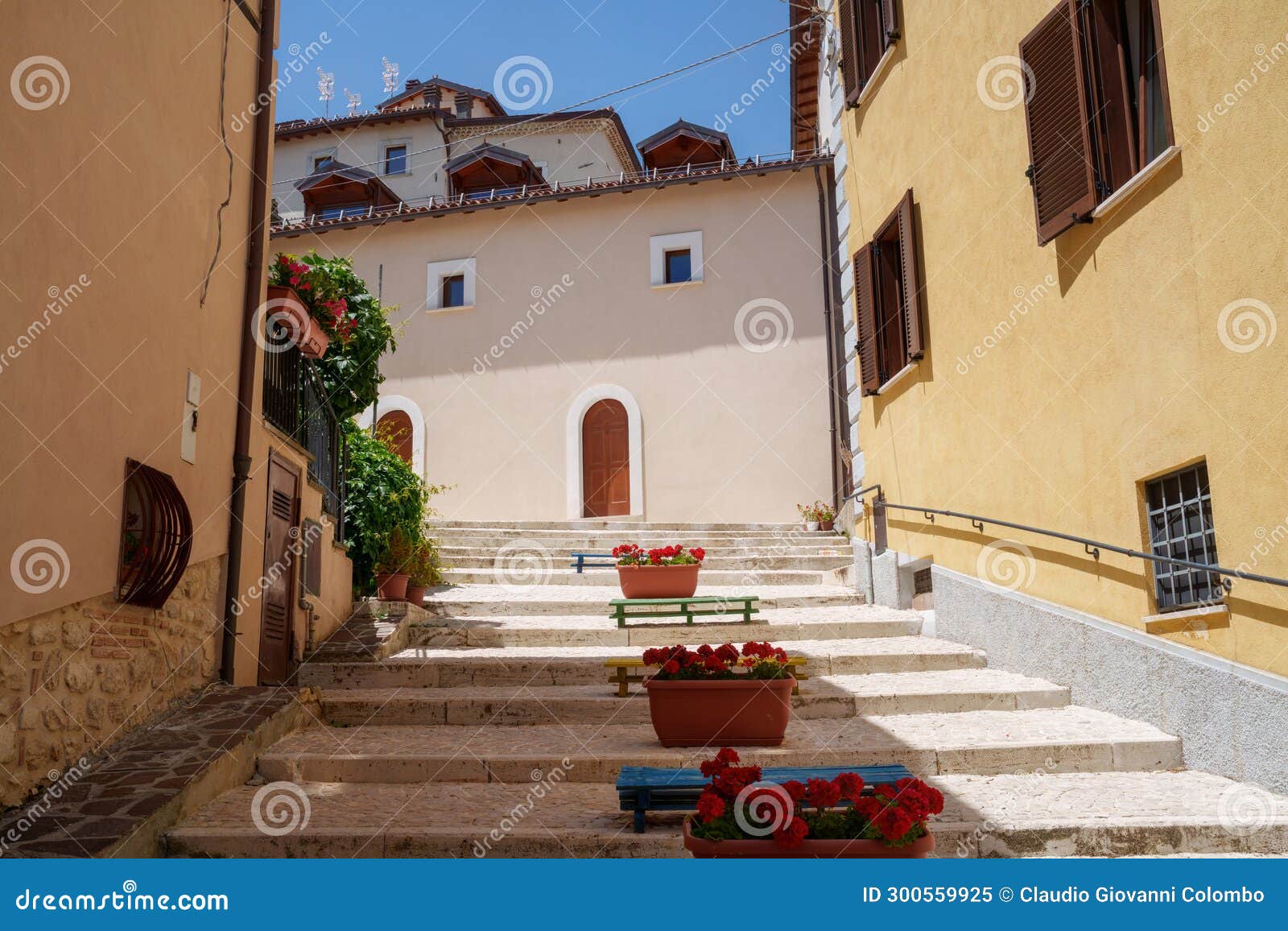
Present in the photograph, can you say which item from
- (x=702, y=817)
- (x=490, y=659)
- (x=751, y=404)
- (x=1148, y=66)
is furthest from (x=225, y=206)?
(x=751, y=404)

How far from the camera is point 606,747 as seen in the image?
20.0 feet

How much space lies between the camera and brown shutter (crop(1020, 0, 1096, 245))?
21.9ft

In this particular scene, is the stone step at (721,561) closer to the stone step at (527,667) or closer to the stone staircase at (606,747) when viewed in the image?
the stone staircase at (606,747)

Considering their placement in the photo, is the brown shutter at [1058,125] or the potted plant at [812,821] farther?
the brown shutter at [1058,125]

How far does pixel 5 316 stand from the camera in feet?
14.4

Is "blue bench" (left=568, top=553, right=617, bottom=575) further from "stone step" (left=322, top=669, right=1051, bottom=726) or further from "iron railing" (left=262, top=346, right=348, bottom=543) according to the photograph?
"stone step" (left=322, top=669, right=1051, bottom=726)

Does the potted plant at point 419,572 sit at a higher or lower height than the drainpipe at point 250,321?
lower

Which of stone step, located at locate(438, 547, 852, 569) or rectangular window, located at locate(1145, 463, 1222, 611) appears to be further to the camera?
stone step, located at locate(438, 547, 852, 569)

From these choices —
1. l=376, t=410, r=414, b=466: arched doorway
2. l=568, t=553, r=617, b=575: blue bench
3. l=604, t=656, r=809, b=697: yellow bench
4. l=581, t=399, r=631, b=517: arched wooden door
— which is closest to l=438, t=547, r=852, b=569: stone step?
l=568, t=553, r=617, b=575: blue bench

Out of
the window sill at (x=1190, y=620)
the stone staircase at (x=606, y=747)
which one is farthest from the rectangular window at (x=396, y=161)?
the window sill at (x=1190, y=620)

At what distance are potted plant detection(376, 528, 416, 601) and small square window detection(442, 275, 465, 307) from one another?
9.66 meters

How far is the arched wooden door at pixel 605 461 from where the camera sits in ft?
58.9

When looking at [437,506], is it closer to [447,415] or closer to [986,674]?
[447,415]

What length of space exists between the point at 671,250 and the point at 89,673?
1437 centimetres
